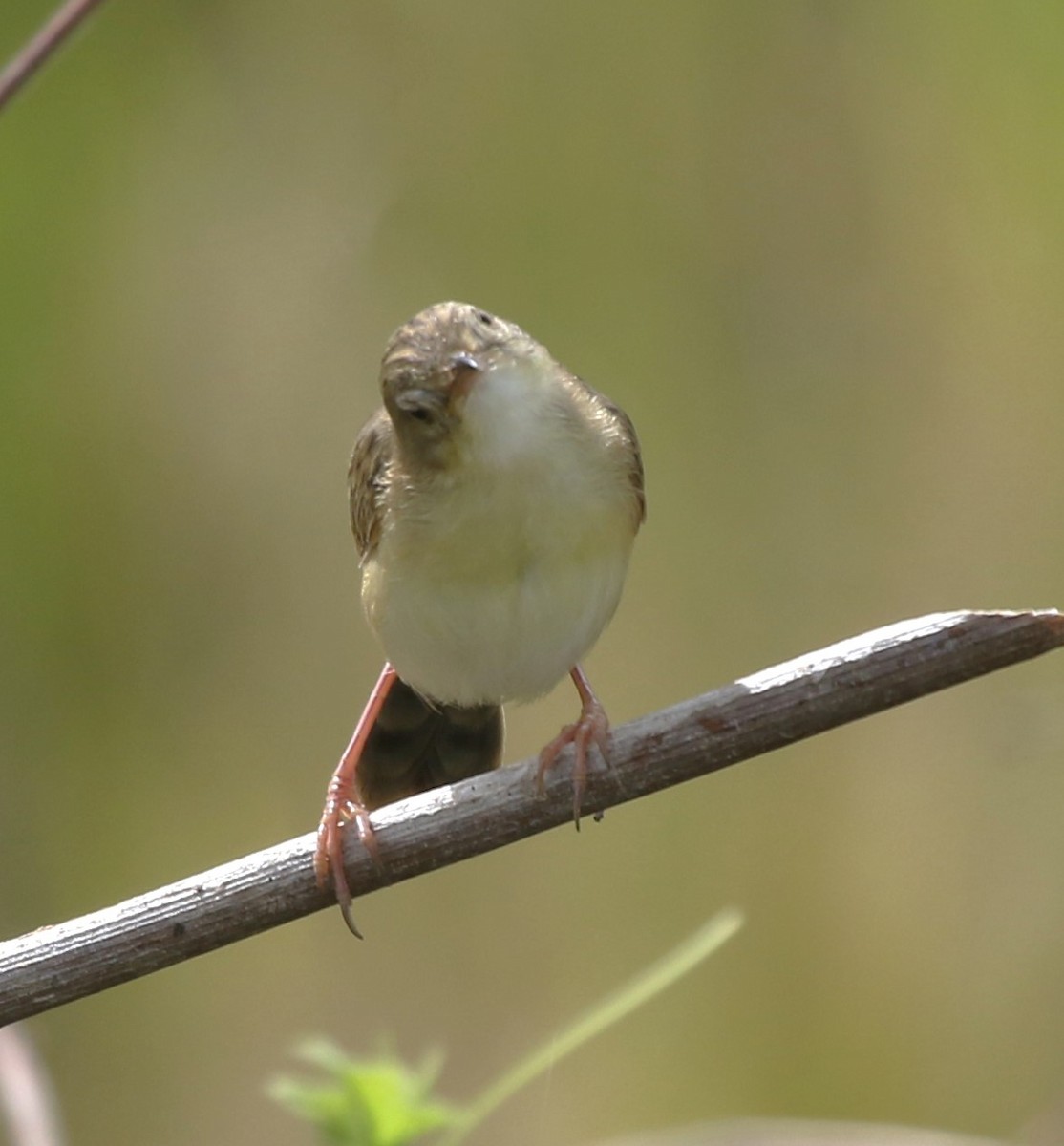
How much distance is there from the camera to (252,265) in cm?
402

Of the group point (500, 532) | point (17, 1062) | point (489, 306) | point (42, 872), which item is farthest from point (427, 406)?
point (42, 872)

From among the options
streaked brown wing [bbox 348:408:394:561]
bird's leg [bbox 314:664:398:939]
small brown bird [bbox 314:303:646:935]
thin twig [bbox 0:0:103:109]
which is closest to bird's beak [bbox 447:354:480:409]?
small brown bird [bbox 314:303:646:935]

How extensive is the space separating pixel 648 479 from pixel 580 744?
6.99 feet

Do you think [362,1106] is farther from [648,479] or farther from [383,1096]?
[648,479]

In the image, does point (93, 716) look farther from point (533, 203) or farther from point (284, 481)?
point (533, 203)

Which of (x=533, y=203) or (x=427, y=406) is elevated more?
(x=533, y=203)

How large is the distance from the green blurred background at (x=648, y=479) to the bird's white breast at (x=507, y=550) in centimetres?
165

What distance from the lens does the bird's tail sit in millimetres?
2732

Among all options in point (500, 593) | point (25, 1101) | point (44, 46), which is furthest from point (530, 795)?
point (44, 46)

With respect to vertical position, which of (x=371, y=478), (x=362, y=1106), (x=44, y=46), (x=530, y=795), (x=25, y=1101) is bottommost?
(x=362, y=1106)

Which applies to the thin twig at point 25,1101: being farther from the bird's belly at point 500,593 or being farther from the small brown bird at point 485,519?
the bird's belly at point 500,593

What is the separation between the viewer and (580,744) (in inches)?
76.9

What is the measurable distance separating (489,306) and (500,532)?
2065 mm

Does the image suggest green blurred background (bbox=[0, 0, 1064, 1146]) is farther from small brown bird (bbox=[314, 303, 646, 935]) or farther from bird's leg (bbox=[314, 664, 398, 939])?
small brown bird (bbox=[314, 303, 646, 935])
